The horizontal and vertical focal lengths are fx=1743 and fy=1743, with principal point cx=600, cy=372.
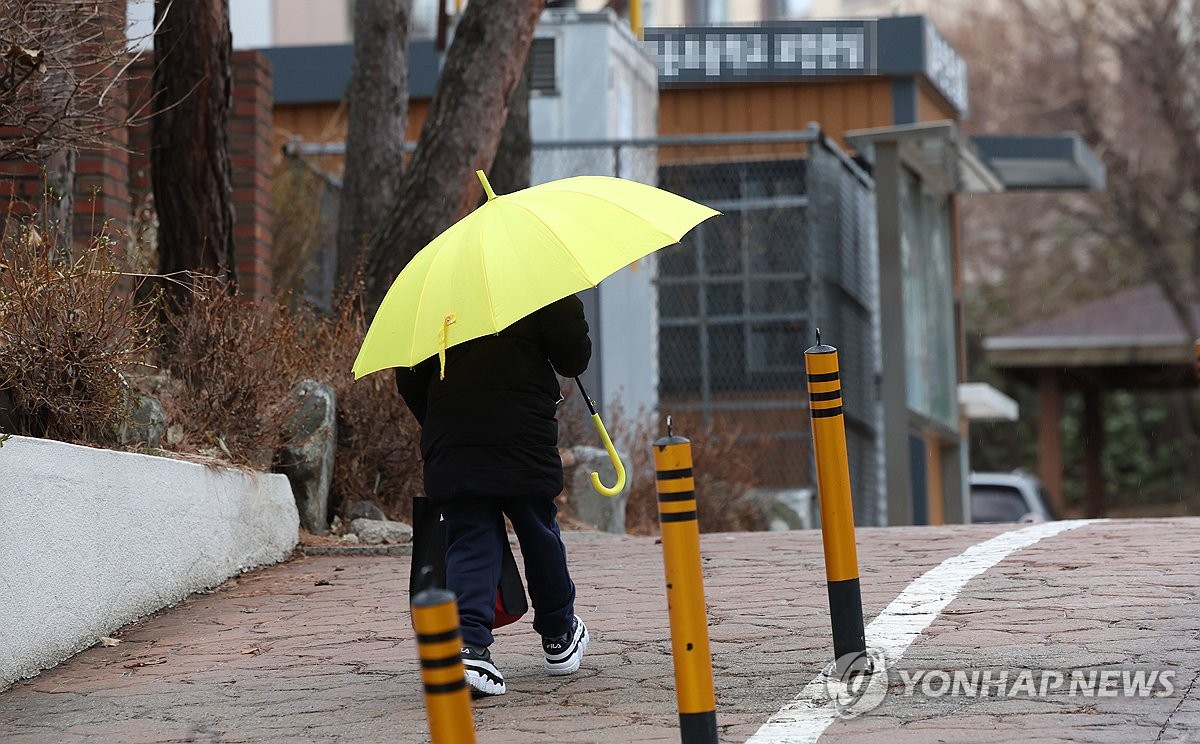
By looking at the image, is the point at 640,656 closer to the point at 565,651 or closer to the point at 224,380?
the point at 565,651

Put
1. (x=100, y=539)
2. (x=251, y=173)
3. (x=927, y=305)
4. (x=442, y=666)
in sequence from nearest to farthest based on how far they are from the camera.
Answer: (x=442, y=666) < (x=100, y=539) < (x=251, y=173) < (x=927, y=305)

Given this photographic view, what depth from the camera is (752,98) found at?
18562 mm

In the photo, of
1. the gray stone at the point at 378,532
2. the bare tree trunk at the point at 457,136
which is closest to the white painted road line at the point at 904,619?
the gray stone at the point at 378,532

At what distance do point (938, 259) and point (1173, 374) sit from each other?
9.06 m

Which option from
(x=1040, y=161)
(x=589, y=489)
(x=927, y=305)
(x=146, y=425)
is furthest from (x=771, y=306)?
(x=146, y=425)

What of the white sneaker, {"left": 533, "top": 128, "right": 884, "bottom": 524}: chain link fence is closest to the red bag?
the white sneaker

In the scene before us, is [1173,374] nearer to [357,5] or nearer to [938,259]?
[938,259]

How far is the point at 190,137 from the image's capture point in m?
10.0

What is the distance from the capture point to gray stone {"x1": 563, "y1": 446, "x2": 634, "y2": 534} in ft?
36.8

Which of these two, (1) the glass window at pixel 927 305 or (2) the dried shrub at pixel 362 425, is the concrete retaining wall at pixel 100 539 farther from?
(1) the glass window at pixel 927 305

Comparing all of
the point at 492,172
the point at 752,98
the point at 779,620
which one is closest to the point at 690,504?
the point at 779,620

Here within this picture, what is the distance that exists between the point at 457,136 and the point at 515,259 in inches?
229

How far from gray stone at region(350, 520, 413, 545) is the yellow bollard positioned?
19.8ft

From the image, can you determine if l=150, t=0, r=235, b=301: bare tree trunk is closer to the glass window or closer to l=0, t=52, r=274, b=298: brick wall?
Result: l=0, t=52, r=274, b=298: brick wall
